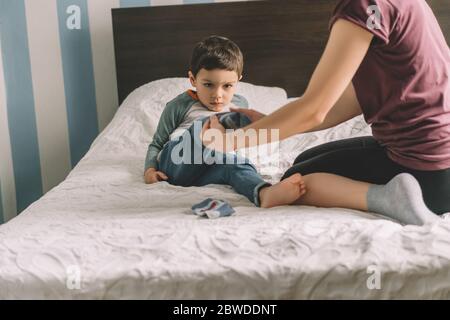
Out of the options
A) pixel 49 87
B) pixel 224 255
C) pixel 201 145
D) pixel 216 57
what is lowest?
pixel 224 255

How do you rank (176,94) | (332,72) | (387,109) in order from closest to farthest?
(332,72), (387,109), (176,94)

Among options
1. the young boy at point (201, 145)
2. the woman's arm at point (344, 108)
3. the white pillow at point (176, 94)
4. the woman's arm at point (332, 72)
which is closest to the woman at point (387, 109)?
the woman's arm at point (332, 72)

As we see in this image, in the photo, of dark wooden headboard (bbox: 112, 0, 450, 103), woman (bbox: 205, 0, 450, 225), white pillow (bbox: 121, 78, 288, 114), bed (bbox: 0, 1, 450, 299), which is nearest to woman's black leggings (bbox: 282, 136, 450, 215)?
woman (bbox: 205, 0, 450, 225)

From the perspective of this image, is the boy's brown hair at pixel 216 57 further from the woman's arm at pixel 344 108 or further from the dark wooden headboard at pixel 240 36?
the dark wooden headboard at pixel 240 36

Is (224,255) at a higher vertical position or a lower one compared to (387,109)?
lower

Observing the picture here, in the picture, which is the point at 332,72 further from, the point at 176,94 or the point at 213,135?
the point at 176,94

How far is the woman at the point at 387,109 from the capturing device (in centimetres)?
117

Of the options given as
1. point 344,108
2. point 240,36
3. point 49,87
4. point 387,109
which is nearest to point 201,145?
point 344,108

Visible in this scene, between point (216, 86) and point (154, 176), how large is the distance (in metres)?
0.33

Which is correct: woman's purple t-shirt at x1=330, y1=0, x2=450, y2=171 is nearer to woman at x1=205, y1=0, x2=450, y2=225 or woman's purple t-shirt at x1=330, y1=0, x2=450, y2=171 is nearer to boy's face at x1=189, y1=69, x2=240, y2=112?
woman at x1=205, y1=0, x2=450, y2=225

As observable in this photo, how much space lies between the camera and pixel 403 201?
1188 mm

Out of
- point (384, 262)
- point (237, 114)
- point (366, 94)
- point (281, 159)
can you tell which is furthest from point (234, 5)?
point (384, 262)

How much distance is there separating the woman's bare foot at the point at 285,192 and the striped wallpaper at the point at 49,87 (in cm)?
156
